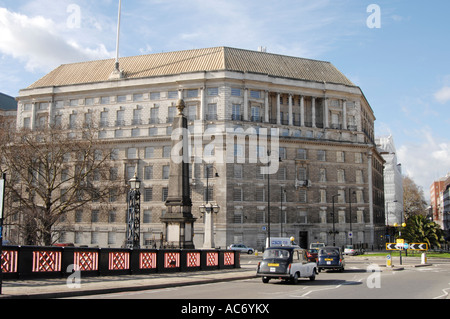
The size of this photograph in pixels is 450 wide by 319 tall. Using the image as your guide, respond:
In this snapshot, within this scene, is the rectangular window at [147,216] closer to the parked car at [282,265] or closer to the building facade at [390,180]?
the parked car at [282,265]

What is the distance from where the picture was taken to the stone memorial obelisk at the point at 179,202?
102 ft

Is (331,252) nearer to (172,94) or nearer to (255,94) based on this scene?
(255,94)

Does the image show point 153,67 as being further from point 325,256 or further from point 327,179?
point 325,256

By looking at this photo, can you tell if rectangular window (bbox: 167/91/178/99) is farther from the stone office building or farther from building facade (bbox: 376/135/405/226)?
building facade (bbox: 376/135/405/226)

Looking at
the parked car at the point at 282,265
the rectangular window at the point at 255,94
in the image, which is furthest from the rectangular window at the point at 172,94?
the parked car at the point at 282,265

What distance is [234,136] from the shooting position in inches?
2766

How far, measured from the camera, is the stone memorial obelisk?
30938 mm

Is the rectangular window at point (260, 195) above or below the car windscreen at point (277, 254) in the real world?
above

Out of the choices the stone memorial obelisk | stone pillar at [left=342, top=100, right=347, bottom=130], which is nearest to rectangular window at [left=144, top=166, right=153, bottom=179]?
stone pillar at [left=342, top=100, right=347, bottom=130]

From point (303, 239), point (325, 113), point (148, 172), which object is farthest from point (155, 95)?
point (303, 239)

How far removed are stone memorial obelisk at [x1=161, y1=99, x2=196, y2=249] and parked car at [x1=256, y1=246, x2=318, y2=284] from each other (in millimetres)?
9360

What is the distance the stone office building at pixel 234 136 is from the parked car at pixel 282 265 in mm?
44969
